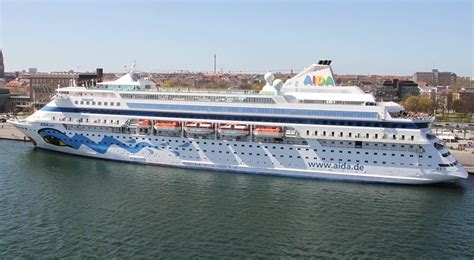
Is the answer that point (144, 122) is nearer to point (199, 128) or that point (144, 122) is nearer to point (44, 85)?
point (199, 128)

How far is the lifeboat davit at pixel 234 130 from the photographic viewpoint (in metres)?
27.8

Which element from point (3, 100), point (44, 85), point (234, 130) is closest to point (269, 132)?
point (234, 130)

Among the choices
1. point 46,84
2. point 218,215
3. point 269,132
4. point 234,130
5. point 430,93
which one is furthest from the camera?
point 430,93

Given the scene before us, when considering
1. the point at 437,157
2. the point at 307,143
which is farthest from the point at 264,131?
the point at 437,157

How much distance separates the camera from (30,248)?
16.6 metres

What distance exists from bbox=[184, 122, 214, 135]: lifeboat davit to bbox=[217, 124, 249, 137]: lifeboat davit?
0.68 m

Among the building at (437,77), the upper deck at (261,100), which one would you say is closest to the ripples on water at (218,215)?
the upper deck at (261,100)

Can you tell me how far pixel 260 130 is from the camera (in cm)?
2744

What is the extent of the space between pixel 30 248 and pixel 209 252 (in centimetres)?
649

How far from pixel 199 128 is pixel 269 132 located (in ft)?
14.5

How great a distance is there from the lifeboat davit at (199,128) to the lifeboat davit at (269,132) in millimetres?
2868

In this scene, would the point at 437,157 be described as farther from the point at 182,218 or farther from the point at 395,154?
the point at 182,218

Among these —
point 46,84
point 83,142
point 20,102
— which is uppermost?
point 46,84

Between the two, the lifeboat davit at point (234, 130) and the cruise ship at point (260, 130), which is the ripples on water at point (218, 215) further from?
the lifeboat davit at point (234, 130)
